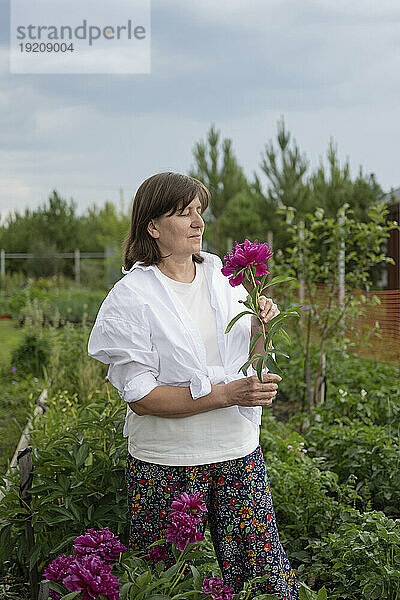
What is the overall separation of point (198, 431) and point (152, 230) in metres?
0.57

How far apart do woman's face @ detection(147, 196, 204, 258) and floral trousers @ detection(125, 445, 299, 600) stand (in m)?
0.60

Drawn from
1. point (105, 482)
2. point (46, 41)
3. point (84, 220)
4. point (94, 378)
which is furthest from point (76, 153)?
point (105, 482)

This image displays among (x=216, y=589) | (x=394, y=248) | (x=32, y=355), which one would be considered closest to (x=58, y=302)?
(x=32, y=355)

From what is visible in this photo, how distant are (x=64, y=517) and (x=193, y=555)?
782mm

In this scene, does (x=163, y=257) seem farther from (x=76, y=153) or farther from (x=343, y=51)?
(x=76, y=153)

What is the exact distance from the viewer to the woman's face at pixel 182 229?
186 centimetres

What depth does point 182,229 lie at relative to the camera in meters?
1.86

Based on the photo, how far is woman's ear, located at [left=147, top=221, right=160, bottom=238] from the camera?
190 centimetres

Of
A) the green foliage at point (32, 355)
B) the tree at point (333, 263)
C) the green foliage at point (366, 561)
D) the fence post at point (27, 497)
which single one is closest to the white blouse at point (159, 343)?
the fence post at point (27, 497)

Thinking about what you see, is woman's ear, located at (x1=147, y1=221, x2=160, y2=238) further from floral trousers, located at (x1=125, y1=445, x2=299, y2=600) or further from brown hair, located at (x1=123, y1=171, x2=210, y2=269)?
floral trousers, located at (x1=125, y1=445, x2=299, y2=600)

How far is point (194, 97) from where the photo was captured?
16.5 metres

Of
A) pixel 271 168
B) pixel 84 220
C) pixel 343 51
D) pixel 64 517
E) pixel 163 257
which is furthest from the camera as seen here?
pixel 84 220

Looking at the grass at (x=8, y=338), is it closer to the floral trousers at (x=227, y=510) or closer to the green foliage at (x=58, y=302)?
the green foliage at (x=58, y=302)

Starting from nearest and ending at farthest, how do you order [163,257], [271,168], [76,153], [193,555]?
1. [193,555]
2. [163,257]
3. [271,168]
4. [76,153]
